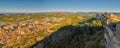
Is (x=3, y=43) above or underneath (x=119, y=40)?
underneath

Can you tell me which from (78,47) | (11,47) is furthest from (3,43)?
(78,47)

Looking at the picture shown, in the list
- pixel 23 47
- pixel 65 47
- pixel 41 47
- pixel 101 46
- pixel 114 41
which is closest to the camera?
pixel 114 41

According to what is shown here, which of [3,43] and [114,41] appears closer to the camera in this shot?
[114,41]

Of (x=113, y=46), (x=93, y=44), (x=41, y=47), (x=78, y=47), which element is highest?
(x=113, y=46)

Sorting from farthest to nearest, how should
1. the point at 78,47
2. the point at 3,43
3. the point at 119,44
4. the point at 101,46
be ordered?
the point at 3,43, the point at 78,47, the point at 101,46, the point at 119,44

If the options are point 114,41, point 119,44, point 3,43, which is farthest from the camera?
point 3,43

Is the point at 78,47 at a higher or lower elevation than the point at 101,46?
lower

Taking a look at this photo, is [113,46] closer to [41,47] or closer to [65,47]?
[65,47]

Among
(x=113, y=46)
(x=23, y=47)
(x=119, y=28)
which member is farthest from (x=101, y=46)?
(x=23, y=47)

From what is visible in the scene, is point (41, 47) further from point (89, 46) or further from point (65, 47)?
point (89, 46)
